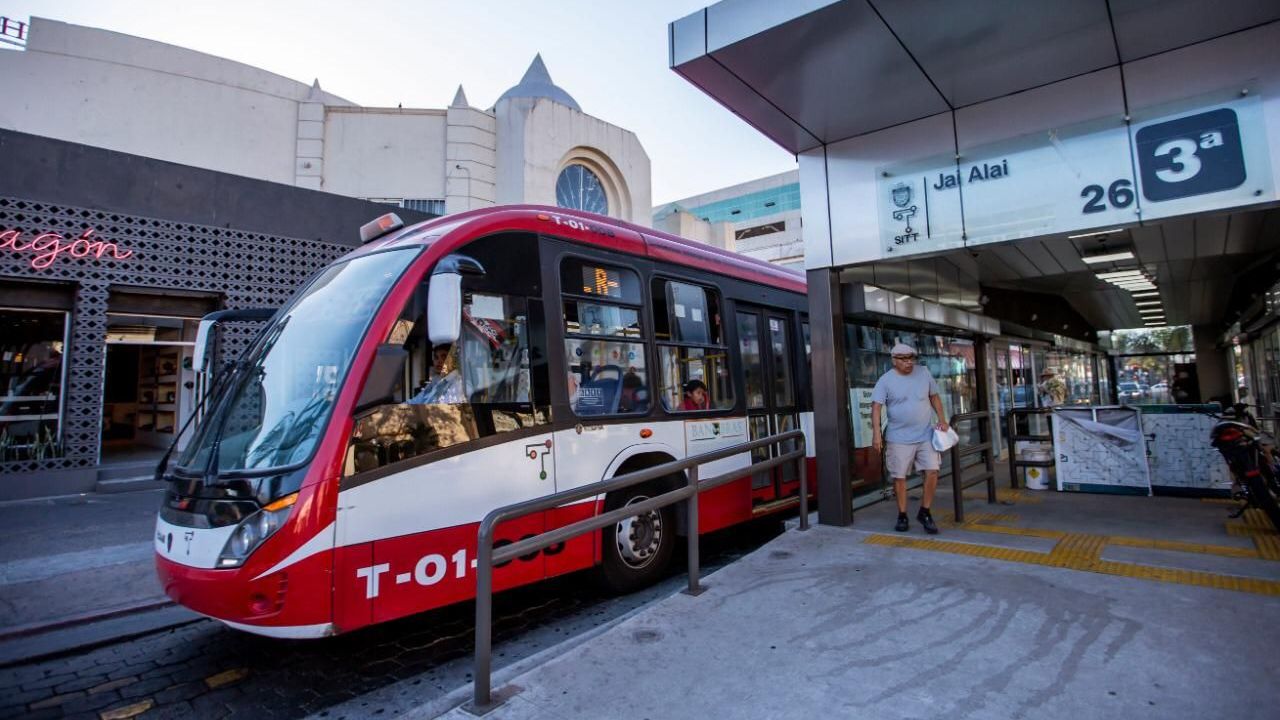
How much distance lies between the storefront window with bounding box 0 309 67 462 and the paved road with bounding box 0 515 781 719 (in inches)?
314

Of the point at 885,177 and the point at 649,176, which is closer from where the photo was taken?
the point at 885,177

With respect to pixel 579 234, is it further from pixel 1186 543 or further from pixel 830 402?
pixel 1186 543

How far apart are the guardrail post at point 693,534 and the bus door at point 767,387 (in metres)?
2.12

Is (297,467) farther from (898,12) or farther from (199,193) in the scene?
(199,193)

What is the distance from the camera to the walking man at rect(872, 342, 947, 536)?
5516 millimetres

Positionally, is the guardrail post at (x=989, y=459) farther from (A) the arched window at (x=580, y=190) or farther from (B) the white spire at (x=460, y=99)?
(B) the white spire at (x=460, y=99)

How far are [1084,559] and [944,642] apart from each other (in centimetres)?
207

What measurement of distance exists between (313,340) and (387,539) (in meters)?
1.32

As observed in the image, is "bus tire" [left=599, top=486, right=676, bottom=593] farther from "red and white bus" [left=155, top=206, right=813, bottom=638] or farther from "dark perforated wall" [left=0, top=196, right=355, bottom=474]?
"dark perforated wall" [left=0, top=196, right=355, bottom=474]

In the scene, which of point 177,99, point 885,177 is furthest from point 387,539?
point 177,99

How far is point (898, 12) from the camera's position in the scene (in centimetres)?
404

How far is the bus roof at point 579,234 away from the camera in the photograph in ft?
14.0

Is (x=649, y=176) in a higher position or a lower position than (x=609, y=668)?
higher

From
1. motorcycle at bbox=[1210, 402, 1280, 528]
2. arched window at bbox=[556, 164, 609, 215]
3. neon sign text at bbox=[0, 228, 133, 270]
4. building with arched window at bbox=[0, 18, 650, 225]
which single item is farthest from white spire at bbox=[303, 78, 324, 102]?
motorcycle at bbox=[1210, 402, 1280, 528]
